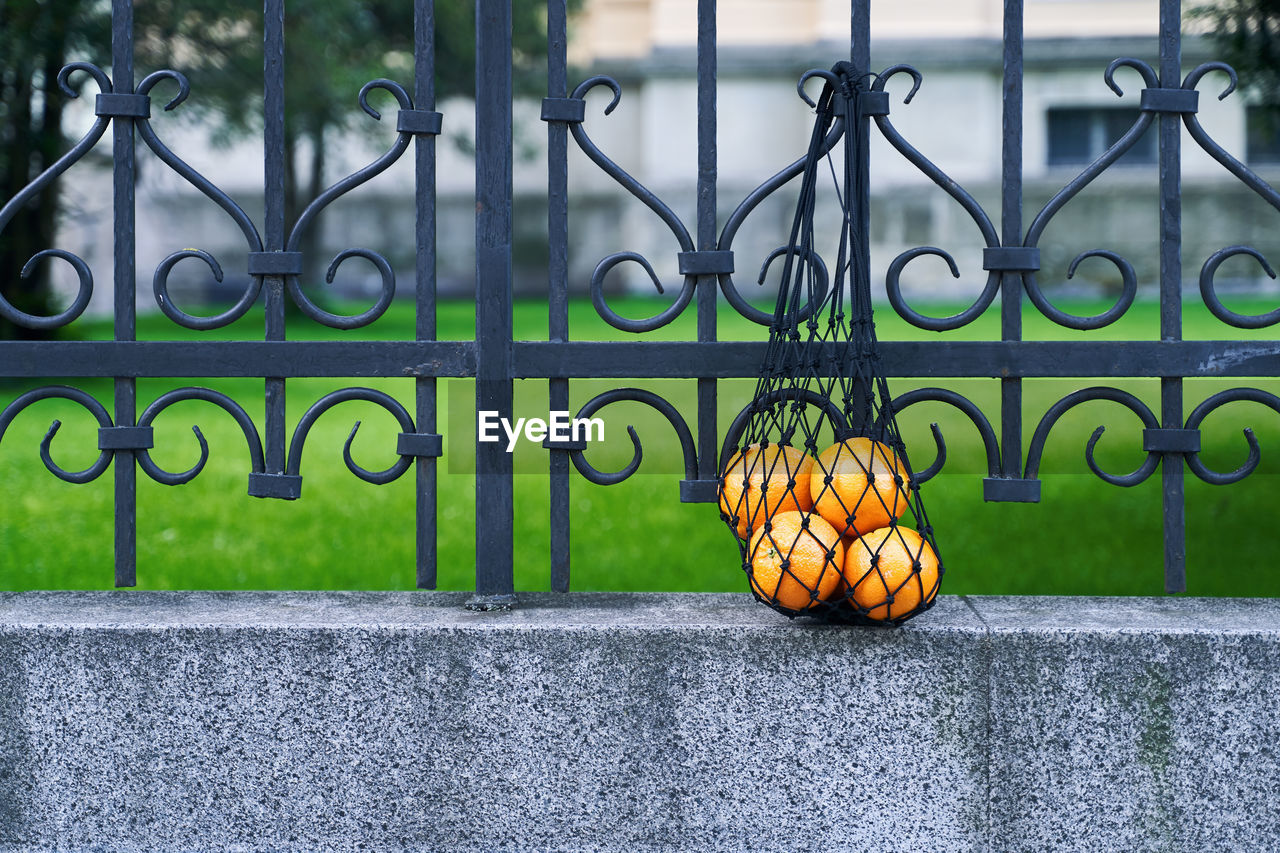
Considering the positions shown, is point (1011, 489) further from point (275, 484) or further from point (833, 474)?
point (275, 484)

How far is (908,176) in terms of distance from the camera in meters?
31.3

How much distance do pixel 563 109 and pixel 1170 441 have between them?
1.31 meters

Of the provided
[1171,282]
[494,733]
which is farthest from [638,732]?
[1171,282]

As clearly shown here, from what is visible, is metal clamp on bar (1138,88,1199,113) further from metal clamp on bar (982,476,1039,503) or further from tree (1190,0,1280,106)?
tree (1190,0,1280,106)

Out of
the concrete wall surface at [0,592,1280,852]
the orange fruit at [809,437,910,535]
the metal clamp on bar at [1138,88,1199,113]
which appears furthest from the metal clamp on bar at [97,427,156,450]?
the metal clamp on bar at [1138,88,1199,113]

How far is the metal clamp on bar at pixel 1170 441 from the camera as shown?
2287mm

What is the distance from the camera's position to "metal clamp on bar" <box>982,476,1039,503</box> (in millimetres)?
2354

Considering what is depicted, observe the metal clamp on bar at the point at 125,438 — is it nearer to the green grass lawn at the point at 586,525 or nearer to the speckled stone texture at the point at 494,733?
the speckled stone texture at the point at 494,733

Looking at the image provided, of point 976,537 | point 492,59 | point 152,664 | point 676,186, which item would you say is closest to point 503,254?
point 492,59

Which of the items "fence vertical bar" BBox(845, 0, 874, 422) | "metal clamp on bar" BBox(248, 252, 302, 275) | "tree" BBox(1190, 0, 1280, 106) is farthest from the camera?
"tree" BBox(1190, 0, 1280, 106)

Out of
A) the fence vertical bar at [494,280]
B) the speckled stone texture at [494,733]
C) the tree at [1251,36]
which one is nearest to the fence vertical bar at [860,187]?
the speckled stone texture at [494,733]

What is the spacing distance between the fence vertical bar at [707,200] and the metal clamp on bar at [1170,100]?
817 millimetres

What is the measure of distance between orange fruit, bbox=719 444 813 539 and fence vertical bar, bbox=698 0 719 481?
15cm

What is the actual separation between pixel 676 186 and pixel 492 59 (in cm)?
2871
